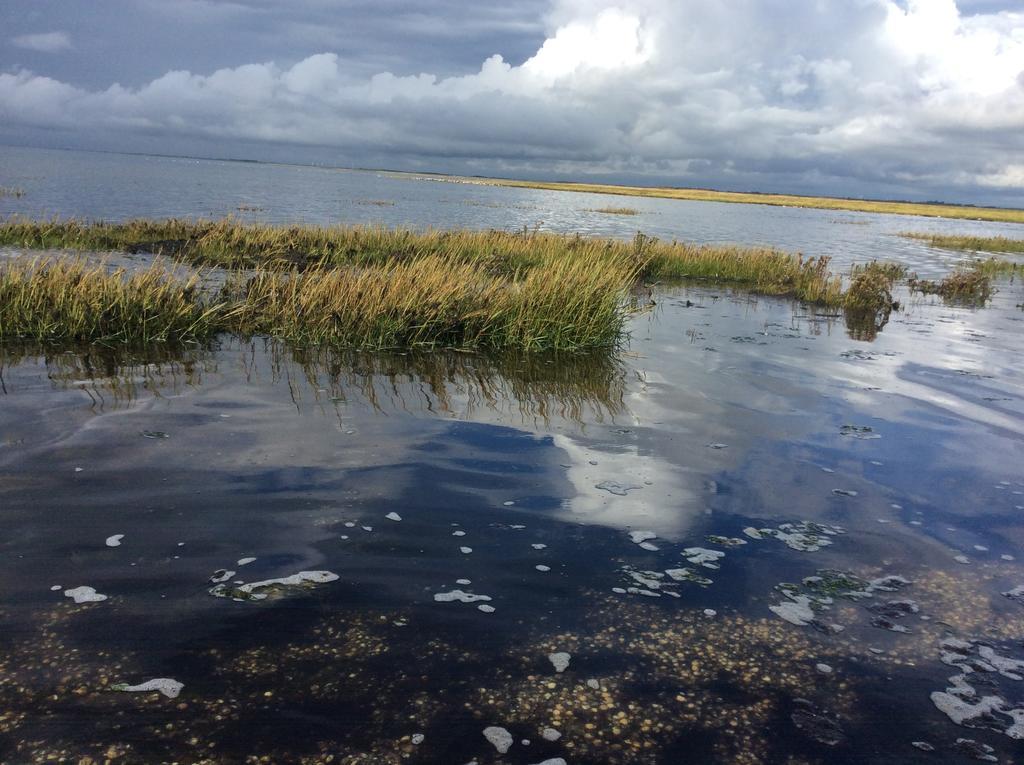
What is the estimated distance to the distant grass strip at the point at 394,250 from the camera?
25.7 m

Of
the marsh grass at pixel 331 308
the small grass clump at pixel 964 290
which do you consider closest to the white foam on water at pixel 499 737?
the marsh grass at pixel 331 308

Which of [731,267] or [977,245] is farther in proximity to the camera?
[977,245]

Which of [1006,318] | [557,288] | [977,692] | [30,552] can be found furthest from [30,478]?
[1006,318]

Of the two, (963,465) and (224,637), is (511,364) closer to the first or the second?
(963,465)

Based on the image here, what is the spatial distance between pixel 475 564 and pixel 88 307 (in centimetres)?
1089

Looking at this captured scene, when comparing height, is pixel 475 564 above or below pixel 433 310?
below

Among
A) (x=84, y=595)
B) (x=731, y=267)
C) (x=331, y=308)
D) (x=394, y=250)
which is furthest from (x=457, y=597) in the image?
(x=731, y=267)

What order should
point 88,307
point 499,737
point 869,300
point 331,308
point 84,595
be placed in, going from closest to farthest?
point 499,737 < point 84,595 < point 88,307 < point 331,308 < point 869,300

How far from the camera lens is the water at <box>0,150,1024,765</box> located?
4.42 m

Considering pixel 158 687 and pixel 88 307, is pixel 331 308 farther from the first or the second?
pixel 158 687

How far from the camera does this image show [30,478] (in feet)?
24.4

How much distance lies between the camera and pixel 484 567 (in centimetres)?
634

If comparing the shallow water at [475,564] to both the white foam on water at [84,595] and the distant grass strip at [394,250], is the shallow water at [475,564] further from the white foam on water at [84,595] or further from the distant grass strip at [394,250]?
the distant grass strip at [394,250]

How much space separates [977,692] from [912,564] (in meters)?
2.05
